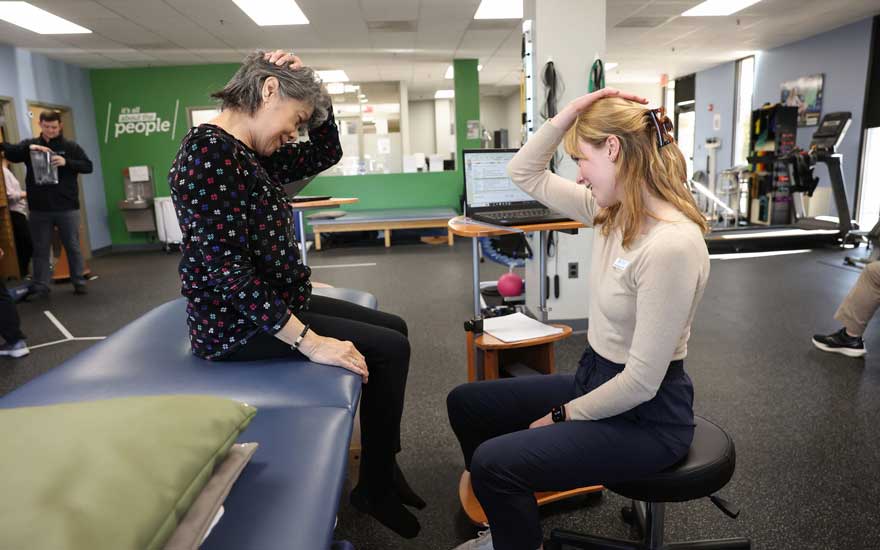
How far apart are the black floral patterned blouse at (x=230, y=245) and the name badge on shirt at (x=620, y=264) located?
0.81 metres

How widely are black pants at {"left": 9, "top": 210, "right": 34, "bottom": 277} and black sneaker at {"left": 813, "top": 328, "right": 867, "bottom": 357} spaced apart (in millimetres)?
7007

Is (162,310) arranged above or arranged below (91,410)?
below

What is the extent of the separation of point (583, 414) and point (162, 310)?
1535 mm

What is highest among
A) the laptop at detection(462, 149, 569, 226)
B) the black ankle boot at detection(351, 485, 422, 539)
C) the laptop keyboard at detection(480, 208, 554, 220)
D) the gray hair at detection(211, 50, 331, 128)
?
the gray hair at detection(211, 50, 331, 128)

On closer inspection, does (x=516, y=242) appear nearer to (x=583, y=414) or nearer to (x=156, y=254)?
(x=583, y=414)

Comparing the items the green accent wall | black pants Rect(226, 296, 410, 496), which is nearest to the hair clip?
black pants Rect(226, 296, 410, 496)

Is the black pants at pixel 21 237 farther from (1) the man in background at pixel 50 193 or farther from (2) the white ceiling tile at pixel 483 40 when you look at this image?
(2) the white ceiling tile at pixel 483 40

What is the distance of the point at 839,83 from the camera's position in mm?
7531

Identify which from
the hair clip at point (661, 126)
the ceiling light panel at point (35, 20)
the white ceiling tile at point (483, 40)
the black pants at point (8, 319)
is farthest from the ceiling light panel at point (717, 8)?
the black pants at point (8, 319)

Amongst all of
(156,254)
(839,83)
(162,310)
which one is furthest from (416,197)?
(162,310)

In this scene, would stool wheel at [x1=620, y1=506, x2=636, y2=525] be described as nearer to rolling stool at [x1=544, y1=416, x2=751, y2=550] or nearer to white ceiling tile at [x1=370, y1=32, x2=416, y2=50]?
rolling stool at [x1=544, y1=416, x2=751, y2=550]

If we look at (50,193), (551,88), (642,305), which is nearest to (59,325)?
(50,193)

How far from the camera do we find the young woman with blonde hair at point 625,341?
1.15 metres

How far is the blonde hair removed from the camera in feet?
4.07
